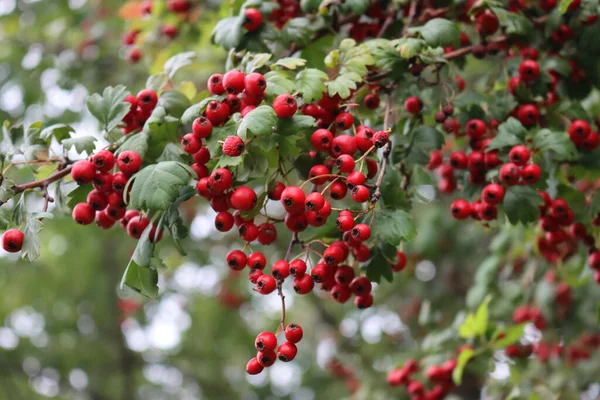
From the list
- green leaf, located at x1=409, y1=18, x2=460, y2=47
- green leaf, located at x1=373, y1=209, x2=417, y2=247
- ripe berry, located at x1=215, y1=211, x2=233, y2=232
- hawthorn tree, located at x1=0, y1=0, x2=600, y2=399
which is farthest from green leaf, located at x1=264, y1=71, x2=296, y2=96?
green leaf, located at x1=409, y1=18, x2=460, y2=47

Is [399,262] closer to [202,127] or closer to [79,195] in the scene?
[202,127]

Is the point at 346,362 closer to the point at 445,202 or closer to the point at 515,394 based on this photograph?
the point at 445,202

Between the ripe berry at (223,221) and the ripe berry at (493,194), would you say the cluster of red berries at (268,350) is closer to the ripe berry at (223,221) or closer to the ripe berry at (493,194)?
the ripe berry at (223,221)

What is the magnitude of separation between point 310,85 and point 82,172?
0.95 m

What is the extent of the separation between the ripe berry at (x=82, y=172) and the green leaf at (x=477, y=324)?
2.29 meters

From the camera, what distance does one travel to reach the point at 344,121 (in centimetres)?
255

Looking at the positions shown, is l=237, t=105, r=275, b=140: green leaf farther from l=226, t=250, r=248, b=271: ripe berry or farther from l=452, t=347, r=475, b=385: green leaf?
l=452, t=347, r=475, b=385: green leaf

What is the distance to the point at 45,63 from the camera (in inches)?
232

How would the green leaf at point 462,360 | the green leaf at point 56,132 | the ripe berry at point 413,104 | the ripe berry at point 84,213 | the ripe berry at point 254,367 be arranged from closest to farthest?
1. the ripe berry at point 254,367
2. the ripe berry at point 84,213
3. the green leaf at point 56,132
4. the ripe berry at point 413,104
5. the green leaf at point 462,360

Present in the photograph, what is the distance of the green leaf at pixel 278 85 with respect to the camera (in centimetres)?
245

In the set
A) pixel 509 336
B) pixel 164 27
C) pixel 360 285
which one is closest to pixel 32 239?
pixel 360 285

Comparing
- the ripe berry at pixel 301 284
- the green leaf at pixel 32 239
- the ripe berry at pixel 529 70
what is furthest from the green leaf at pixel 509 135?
the green leaf at pixel 32 239

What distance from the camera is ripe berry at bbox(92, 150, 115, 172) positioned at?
247 cm

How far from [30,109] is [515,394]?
17.3 ft
